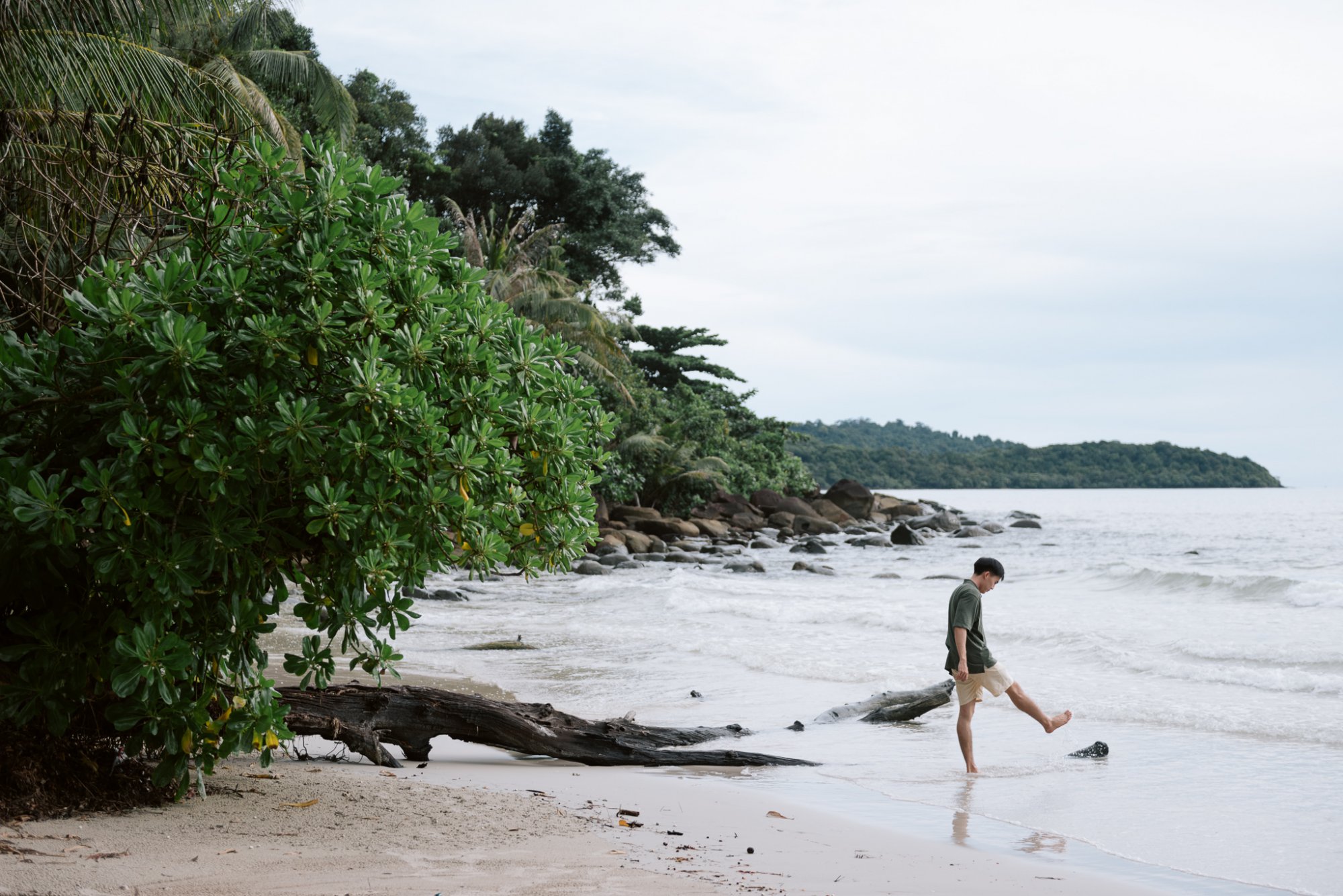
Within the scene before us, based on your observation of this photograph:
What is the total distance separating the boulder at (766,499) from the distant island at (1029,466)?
119 feet

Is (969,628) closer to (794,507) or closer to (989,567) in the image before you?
(989,567)

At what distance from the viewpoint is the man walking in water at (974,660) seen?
7.45 m

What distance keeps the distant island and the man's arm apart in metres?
67.4

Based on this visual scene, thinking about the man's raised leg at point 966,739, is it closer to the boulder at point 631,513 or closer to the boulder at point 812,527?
the boulder at point 631,513

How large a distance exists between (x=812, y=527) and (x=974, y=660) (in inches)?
1129

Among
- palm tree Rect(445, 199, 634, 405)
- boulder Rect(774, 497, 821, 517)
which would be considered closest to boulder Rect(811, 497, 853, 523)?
boulder Rect(774, 497, 821, 517)

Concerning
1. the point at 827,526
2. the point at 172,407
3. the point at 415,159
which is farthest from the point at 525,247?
the point at 172,407

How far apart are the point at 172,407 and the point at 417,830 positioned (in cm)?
214

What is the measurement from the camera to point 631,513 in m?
32.6

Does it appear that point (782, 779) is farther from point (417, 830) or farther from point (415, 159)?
point (415, 159)

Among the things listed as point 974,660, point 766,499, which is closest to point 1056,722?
point 974,660

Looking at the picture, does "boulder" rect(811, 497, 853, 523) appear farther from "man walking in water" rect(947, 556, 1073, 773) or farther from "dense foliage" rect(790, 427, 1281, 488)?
"dense foliage" rect(790, 427, 1281, 488)

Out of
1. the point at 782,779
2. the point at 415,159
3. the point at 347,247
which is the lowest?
the point at 782,779

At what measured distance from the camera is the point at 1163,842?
Answer: 5.69m
